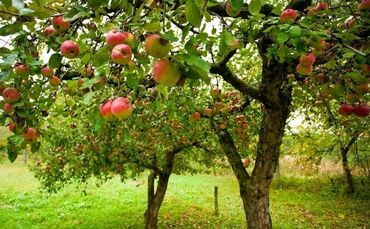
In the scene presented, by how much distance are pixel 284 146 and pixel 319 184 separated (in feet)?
8.84

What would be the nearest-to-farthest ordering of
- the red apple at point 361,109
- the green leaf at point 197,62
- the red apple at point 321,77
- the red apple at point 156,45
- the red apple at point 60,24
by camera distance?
the green leaf at point 197,62
the red apple at point 156,45
the red apple at point 60,24
the red apple at point 361,109
the red apple at point 321,77

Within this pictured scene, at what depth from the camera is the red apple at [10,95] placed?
241 cm

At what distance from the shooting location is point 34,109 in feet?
8.97

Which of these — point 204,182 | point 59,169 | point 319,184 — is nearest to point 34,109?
point 59,169

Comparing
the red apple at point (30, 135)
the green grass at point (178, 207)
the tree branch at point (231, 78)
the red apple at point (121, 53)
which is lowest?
the green grass at point (178, 207)

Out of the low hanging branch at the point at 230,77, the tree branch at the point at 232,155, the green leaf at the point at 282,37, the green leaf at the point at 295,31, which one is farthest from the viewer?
the tree branch at the point at 232,155

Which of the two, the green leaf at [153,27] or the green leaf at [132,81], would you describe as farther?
the green leaf at [132,81]

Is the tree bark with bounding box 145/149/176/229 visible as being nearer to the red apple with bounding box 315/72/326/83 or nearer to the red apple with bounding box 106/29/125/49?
the red apple with bounding box 315/72/326/83

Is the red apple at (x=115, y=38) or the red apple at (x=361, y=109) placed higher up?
the red apple at (x=361, y=109)

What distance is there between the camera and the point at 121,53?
1483mm

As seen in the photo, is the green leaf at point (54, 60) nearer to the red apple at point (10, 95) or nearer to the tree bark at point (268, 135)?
the red apple at point (10, 95)

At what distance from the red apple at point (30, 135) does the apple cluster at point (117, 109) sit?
950mm

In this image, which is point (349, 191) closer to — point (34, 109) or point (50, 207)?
point (50, 207)

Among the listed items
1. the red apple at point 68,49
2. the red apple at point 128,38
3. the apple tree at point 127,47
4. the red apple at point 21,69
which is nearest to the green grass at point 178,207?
the apple tree at point 127,47
